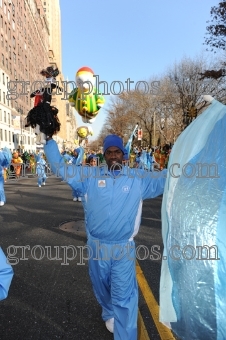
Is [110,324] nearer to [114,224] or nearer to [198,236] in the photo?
[114,224]

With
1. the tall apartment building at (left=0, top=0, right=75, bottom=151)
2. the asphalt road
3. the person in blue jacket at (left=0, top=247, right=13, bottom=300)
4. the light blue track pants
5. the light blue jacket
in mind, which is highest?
the tall apartment building at (left=0, top=0, right=75, bottom=151)

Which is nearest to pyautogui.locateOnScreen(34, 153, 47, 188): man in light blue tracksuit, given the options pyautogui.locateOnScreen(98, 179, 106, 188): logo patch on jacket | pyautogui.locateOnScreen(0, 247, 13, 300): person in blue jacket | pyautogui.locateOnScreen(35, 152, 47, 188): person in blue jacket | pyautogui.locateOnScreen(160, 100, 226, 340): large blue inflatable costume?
pyautogui.locateOnScreen(35, 152, 47, 188): person in blue jacket

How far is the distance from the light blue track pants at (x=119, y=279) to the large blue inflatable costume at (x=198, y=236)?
877 mm

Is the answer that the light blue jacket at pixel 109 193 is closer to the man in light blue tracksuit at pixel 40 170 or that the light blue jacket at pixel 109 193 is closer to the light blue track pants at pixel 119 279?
the light blue track pants at pixel 119 279

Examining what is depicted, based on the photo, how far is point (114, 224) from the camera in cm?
258

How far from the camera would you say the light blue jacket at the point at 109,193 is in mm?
2592

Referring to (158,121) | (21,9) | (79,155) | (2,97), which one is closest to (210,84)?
(158,121)

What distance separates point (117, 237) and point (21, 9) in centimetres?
5863

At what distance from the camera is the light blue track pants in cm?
249

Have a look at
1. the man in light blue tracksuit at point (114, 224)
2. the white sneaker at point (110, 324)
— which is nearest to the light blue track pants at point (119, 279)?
the man in light blue tracksuit at point (114, 224)

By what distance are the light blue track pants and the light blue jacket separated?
0.09 meters

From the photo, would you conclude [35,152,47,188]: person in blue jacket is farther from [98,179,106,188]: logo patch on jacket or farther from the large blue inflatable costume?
the large blue inflatable costume

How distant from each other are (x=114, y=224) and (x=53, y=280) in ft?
6.06

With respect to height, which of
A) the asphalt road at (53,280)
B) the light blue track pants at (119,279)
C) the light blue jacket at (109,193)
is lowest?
the asphalt road at (53,280)
